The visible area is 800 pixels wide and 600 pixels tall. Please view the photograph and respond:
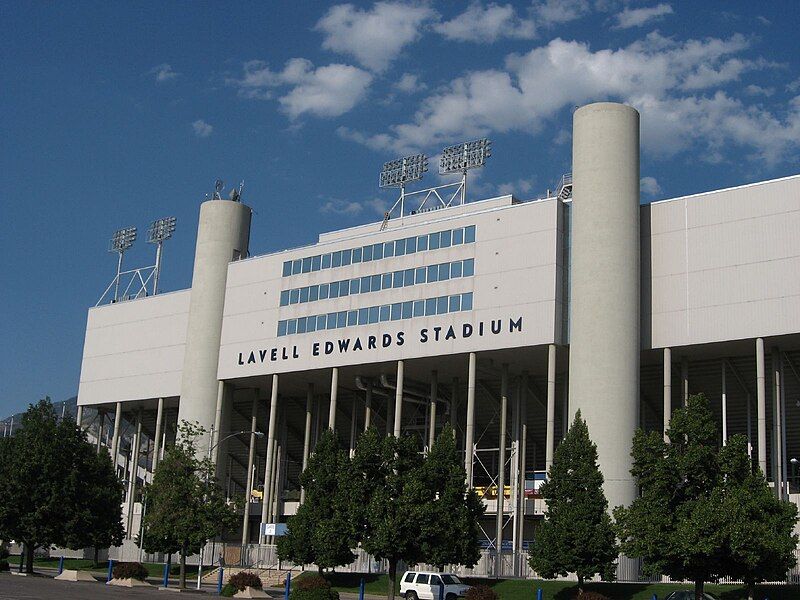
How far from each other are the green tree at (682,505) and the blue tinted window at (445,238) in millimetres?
30551

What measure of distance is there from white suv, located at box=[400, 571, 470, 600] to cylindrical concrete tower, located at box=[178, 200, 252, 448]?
3606 centimetres

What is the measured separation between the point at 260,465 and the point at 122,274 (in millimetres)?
23786

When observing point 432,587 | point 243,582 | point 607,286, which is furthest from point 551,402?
point 243,582

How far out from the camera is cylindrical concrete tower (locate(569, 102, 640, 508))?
61.2 meters

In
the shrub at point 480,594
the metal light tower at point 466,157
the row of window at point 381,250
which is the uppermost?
the metal light tower at point 466,157

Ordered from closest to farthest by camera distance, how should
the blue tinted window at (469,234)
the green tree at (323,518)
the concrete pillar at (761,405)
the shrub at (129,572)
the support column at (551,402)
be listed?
the green tree at (323,518) < the concrete pillar at (761,405) < the shrub at (129,572) < the support column at (551,402) < the blue tinted window at (469,234)

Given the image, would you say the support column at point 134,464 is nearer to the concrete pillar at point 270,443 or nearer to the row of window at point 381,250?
the concrete pillar at point 270,443

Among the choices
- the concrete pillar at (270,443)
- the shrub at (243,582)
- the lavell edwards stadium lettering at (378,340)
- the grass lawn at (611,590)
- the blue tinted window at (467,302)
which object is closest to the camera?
the grass lawn at (611,590)

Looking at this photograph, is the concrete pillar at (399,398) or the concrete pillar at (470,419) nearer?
the concrete pillar at (470,419)

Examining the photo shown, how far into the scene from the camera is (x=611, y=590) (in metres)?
52.4

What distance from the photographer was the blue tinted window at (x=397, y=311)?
72.8 metres

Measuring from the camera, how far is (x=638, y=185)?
65.6 metres

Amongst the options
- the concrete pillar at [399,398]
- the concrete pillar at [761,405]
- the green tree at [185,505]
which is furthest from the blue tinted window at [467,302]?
the green tree at [185,505]

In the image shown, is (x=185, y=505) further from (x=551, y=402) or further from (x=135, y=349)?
(x=135, y=349)
